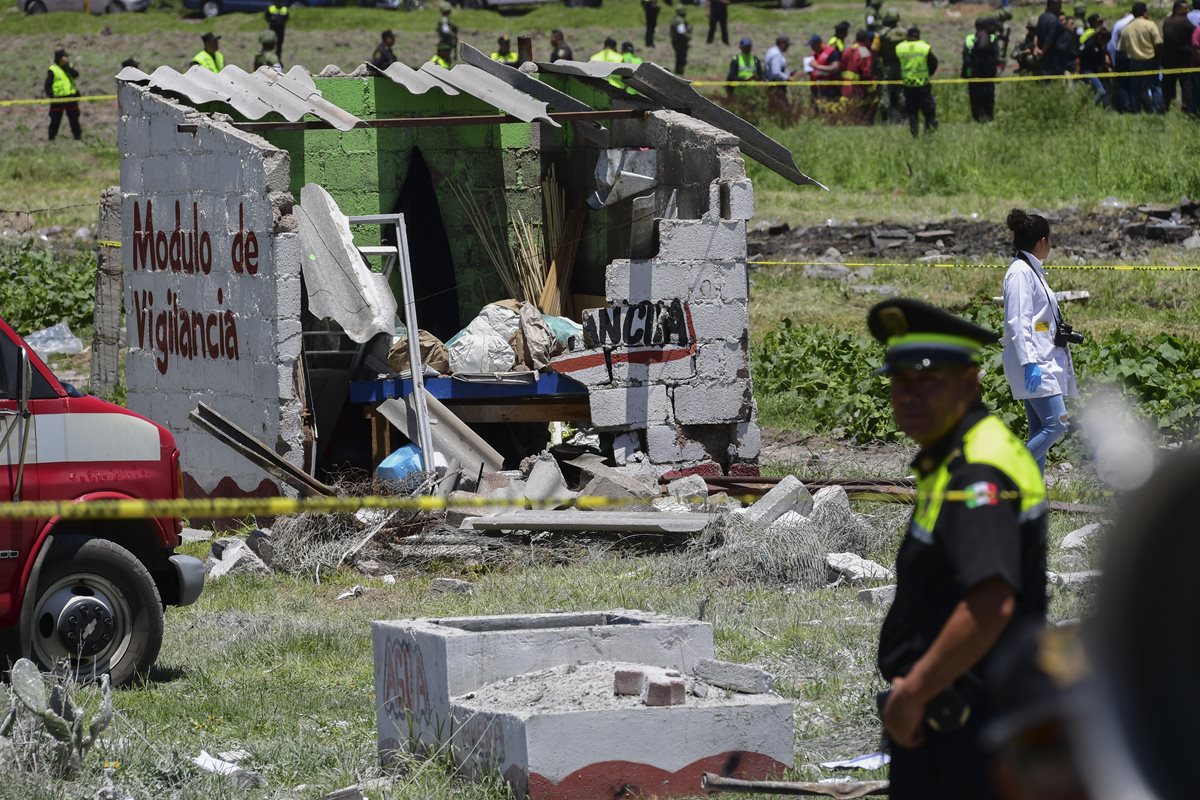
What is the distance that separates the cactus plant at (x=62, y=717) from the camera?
6156 millimetres

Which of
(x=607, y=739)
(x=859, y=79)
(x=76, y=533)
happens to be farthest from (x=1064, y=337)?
(x=859, y=79)

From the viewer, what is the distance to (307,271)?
41.5 ft

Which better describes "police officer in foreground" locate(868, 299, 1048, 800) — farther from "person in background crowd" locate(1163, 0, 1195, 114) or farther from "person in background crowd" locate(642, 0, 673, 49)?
"person in background crowd" locate(642, 0, 673, 49)

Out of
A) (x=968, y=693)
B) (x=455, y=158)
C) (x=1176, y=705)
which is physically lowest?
(x=968, y=693)

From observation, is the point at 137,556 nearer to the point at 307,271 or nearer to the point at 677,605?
the point at 677,605

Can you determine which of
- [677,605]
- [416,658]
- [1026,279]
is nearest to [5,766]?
[416,658]

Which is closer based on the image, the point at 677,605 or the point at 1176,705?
the point at 1176,705

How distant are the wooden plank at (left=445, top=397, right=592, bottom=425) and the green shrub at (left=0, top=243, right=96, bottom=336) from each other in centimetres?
861

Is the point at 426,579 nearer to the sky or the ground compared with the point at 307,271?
nearer to the ground

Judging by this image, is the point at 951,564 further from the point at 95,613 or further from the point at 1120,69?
the point at 1120,69

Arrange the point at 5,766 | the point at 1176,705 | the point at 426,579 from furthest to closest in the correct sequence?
the point at 426,579, the point at 5,766, the point at 1176,705

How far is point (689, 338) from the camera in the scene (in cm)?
1309

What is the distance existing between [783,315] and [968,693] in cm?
1507

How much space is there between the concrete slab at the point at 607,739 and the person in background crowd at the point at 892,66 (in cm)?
2345
